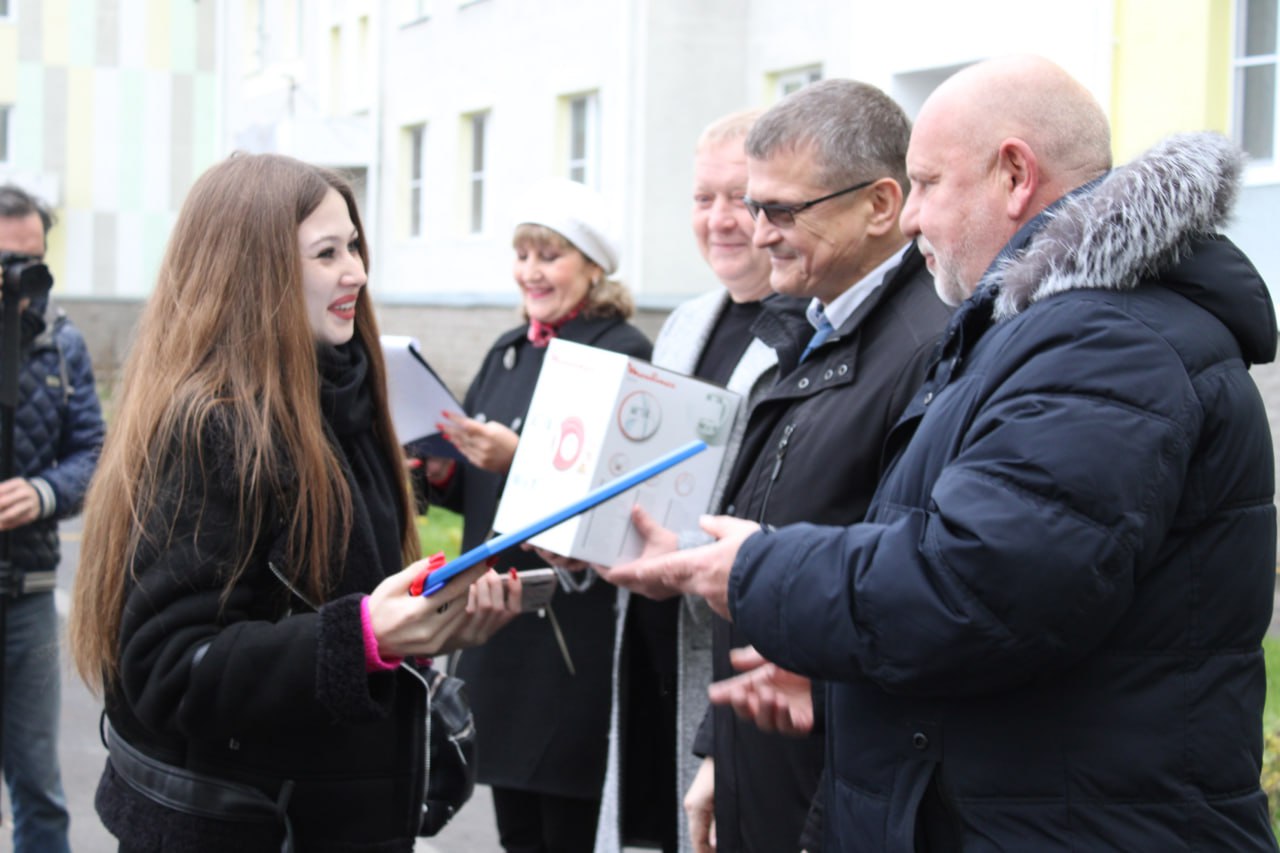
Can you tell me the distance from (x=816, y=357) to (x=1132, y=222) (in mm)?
1127

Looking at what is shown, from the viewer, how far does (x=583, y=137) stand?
1744 cm

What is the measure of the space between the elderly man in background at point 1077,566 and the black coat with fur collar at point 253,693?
82 cm

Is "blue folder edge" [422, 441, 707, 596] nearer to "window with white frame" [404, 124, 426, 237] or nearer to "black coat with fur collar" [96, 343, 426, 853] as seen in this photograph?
"black coat with fur collar" [96, 343, 426, 853]

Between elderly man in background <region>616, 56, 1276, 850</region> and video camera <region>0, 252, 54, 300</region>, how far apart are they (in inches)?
119

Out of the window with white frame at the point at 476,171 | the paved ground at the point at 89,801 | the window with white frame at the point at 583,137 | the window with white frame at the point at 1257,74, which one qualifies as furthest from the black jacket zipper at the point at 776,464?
the window with white frame at the point at 476,171

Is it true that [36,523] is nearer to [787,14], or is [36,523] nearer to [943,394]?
[943,394]

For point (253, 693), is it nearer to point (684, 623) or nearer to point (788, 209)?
point (684, 623)

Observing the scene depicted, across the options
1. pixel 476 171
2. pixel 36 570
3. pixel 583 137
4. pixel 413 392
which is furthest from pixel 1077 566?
pixel 476 171

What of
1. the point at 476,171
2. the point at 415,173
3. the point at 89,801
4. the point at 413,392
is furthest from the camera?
the point at 415,173

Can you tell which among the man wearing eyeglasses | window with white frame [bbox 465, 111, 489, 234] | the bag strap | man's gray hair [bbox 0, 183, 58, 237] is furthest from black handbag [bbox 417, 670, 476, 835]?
window with white frame [bbox 465, 111, 489, 234]

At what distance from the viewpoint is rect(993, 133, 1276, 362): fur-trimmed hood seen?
2041 millimetres

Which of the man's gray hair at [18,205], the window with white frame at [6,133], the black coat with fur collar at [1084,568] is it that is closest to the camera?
the black coat with fur collar at [1084,568]

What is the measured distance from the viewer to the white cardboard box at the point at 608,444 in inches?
120

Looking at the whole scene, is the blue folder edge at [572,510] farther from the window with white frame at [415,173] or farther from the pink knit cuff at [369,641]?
the window with white frame at [415,173]
